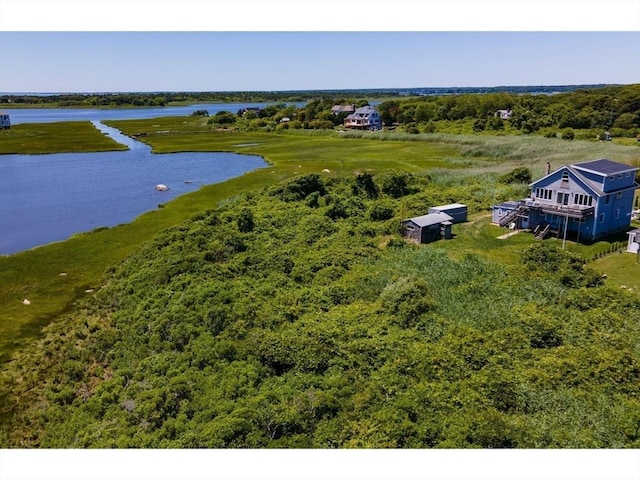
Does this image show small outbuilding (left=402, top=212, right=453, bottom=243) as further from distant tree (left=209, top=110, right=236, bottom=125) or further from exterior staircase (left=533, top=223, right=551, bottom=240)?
distant tree (left=209, top=110, right=236, bottom=125)

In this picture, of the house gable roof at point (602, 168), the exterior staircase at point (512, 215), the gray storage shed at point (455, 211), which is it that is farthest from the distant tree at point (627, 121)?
the exterior staircase at point (512, 215)

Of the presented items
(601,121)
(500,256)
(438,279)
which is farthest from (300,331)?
(601,121)

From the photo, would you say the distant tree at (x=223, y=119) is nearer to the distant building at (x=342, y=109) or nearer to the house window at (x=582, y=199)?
the distant building at (x=342, y=109)

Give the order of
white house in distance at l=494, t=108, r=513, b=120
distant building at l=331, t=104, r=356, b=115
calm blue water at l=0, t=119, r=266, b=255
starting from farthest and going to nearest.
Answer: distant building at l=331, t=104, r=356, b=115 → white house in distance at l=494, t=108, r=513, b=120 → calm blue water at l=0, t=119, r=266, b=255

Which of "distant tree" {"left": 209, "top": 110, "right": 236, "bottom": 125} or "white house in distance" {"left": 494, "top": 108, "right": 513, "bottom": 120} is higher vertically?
"white house in distance" {"left": 494, "top": 108, "right": 513, "bottom": 120}

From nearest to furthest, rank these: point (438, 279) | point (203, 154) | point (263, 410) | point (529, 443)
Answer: point (529, 443)
point (263, 410)
point (438, 279)
point (203, 154)

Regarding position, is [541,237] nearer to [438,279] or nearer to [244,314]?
[438,279]

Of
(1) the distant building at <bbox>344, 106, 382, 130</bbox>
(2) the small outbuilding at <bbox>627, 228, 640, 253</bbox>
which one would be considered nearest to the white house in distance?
(1) the distant building at <bbox>344, 106, 382, 130</bbox>
